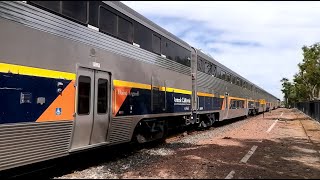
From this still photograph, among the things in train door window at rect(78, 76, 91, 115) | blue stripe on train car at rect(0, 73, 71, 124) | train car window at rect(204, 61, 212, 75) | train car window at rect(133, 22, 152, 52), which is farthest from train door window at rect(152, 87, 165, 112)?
train car window at rect(204, 61, 212, 75)

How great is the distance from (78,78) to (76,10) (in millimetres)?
1474

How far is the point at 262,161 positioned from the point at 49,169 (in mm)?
5249

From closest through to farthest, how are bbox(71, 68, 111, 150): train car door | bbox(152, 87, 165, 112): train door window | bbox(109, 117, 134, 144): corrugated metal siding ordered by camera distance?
bbox(71, 68, 111, 150): train car door → bbox(109, 117, 134, 144): corrugated metal siding → bbox(152, 87, 165, 112): train door window

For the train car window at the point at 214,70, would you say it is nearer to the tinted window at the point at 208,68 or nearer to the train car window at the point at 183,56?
the tinted window at the point at 208,68

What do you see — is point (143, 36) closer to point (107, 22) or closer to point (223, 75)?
point (107, 22)

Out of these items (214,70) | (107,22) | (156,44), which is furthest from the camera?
(214,70)

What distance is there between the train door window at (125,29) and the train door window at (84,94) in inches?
79.6

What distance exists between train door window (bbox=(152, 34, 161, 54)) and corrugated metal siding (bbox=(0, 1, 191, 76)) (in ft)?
2.55

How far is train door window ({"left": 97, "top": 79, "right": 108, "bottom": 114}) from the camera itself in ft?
31.1

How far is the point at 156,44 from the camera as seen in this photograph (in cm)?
1312

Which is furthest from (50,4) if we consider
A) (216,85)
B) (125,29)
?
(216,85)

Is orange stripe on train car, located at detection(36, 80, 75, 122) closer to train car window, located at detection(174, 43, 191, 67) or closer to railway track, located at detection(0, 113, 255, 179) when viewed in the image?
railway track, located at detection(0, 113, 255, 179)

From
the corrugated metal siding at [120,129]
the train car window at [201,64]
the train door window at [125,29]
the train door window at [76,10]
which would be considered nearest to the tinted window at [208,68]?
the train car window at [201,64]

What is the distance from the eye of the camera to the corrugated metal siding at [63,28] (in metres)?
7.07
